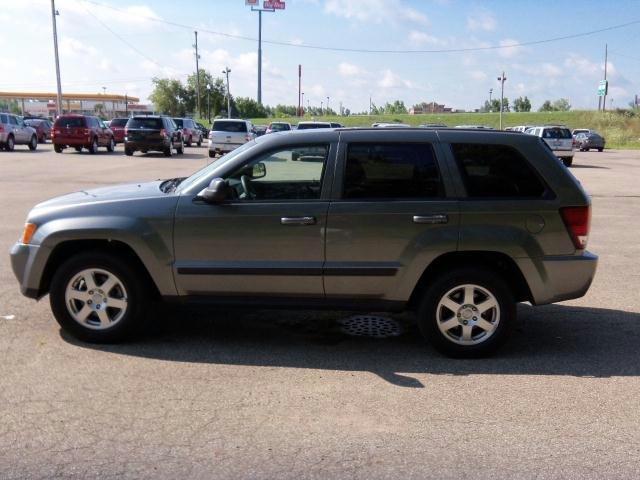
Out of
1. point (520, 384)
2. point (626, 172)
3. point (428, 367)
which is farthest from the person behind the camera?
point (626, 172)

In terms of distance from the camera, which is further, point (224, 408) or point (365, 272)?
point (365, 272)

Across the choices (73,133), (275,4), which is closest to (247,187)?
(73,133)

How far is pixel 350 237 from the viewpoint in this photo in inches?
190

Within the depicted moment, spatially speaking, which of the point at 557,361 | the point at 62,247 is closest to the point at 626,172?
the point at 557,361

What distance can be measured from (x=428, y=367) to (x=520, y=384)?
682 millimetres

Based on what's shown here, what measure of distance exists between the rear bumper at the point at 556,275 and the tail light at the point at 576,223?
127 mm

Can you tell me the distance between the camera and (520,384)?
4.47 meters

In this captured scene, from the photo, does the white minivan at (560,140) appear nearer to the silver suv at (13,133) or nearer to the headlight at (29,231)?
the silver suv at (13,133)

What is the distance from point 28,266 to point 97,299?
24.4 inches

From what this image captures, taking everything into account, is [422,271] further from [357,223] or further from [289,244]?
[289,244]

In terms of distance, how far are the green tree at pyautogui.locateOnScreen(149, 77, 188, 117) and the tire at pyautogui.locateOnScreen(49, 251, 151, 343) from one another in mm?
113914

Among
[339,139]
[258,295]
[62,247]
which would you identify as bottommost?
[258,295]

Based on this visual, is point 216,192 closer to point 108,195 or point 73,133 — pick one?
point 108,195

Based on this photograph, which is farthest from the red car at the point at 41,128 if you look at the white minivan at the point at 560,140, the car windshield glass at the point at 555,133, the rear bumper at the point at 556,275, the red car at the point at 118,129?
the rear bumper at the point at 556,275
